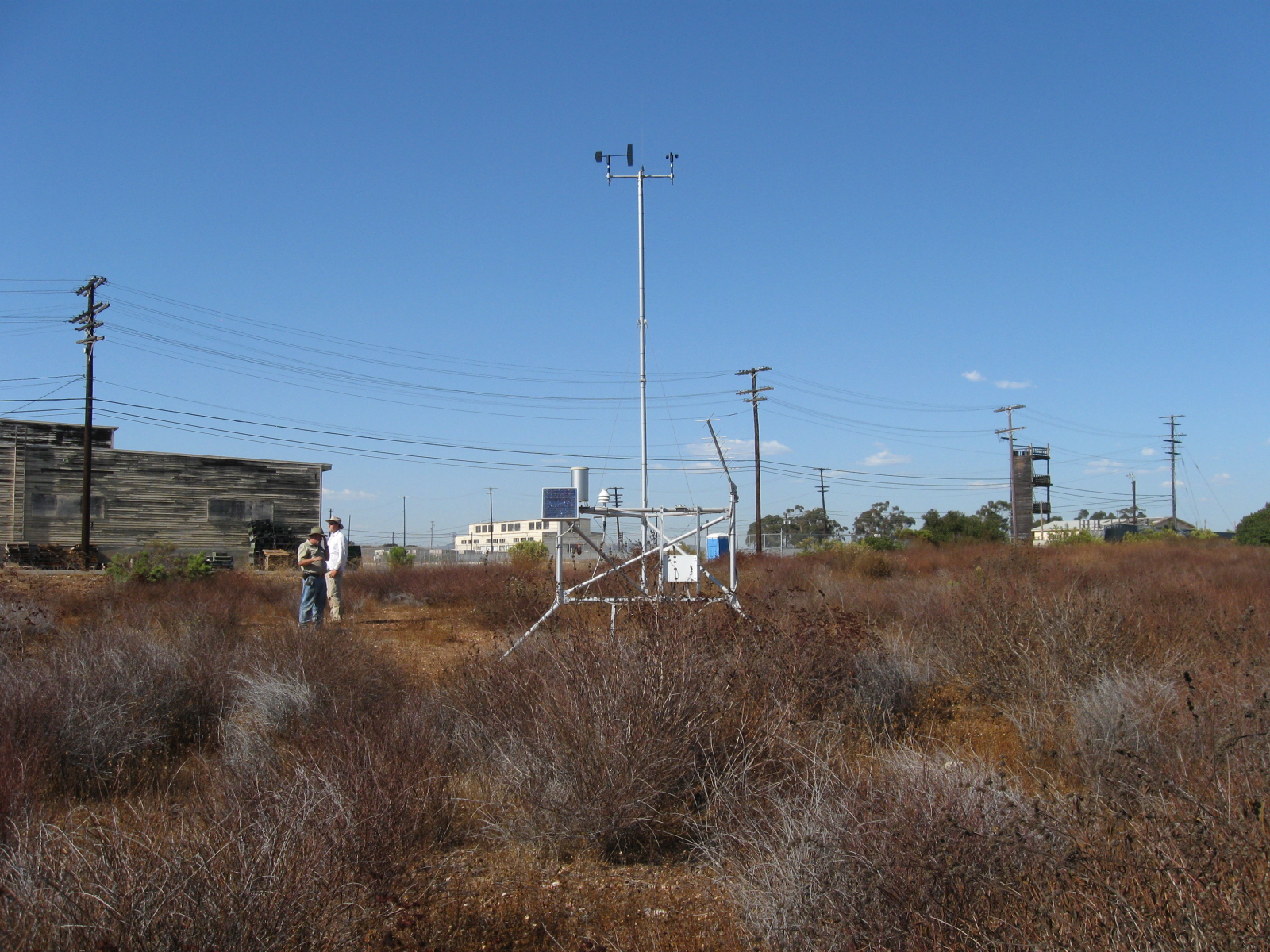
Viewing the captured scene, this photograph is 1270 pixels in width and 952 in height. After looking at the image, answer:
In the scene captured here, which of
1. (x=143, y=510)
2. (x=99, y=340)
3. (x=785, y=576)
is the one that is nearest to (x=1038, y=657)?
(x=785, y=576)

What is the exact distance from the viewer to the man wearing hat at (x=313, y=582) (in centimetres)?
1146

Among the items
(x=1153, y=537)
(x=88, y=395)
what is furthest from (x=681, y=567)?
(x=1153, y=537)

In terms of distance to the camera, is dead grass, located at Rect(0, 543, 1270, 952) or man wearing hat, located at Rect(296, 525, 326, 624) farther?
man wearing hat, located at Rect(296, 525, 326, 624)

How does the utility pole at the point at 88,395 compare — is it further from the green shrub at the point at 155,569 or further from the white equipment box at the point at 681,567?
the white equipment box at the point at 681,567

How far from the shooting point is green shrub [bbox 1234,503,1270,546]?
3725 centimetres

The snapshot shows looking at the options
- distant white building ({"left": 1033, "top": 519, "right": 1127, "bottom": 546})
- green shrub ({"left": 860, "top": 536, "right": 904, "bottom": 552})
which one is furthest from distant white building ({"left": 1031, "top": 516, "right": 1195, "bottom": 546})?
green shrub ({"left": 860, "top": 536, "right": 904, "bottom": 552})

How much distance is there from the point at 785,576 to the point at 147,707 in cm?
1529

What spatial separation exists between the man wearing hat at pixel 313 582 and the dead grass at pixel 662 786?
223 centimetres

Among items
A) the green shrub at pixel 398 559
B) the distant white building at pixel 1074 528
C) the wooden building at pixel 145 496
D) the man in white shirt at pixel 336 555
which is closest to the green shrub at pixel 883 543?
the distant white building at pixel 1074 528

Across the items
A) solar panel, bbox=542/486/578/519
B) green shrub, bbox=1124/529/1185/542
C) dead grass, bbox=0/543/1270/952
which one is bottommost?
dead grass, bbox=0/543/1270/952

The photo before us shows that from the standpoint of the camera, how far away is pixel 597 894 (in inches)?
159

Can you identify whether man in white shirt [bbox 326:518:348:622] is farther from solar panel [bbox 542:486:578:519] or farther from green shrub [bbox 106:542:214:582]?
green shrub [bbox 106:542:214:582]

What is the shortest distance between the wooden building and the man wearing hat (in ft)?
78.0

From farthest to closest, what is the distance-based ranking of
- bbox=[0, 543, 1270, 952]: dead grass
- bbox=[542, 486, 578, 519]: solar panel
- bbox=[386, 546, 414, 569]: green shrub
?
bbox=[386, 546, 414, 569]: green shrub, bbox=[542, 486, 578, 519]: solar panel, bbox=[0, 543, 1270, 952]: dead grass
